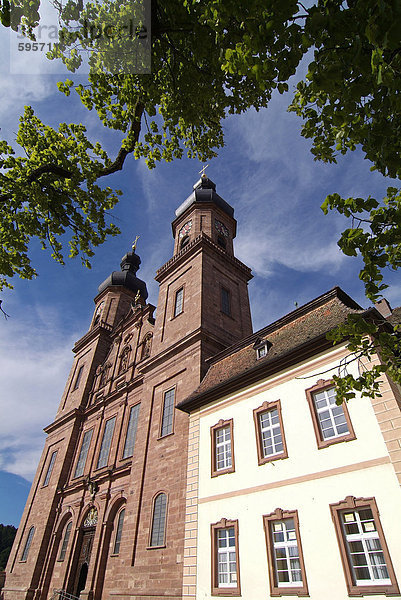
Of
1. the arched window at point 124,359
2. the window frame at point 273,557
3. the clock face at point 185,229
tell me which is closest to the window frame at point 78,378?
the arched window at point 124,359

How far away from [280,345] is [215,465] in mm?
4598

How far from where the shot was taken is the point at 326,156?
18.6 ft

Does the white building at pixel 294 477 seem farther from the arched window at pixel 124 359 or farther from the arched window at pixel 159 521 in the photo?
the arched window at pixel 124 359

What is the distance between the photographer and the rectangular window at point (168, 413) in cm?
1619

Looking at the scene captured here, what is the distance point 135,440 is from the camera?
1831 cm

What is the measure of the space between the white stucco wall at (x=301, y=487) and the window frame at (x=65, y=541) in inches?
546

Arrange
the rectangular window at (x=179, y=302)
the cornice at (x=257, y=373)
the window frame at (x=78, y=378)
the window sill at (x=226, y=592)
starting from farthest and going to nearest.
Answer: the window frame at (x=78, y=378)
the rectangular window at (x=179, y=302)
the cornice at (x=257, y=373)
the window sill at (x=226, y=592)

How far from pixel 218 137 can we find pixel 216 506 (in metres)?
11.5

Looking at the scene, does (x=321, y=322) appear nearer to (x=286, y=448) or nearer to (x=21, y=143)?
(x=286, y=448)

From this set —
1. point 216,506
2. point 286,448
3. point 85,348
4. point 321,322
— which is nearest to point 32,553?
point 85,348

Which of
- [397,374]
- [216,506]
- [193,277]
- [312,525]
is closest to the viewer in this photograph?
[397,374]

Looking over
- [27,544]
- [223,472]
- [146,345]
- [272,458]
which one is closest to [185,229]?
[146,345]

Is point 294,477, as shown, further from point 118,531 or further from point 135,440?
point 118,531

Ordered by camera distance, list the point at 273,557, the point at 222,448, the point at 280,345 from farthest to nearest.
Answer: the point at 280,345 → the point at 222,448 → the point at 273,557
